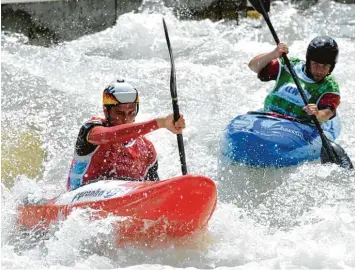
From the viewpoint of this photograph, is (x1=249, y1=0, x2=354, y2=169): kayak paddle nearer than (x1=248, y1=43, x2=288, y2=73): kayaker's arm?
Yes

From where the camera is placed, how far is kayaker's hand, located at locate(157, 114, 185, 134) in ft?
13.0

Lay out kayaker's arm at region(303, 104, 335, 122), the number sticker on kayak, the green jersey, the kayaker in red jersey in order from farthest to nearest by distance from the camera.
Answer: the green jersey, kayaker's arm at region(303, 104, 335, 122), the kayaker in red jersey, the number sticker on kayak

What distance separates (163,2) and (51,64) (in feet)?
10.5

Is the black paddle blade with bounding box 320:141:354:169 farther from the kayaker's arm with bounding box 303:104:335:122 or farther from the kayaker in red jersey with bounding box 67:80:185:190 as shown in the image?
the kayaker in red jersey with bounding box 67:80:185:190

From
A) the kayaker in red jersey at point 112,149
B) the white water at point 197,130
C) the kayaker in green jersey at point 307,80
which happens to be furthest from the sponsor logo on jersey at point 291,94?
the kayaker in red jersey at point 112,149

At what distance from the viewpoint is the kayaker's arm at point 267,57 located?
606cm

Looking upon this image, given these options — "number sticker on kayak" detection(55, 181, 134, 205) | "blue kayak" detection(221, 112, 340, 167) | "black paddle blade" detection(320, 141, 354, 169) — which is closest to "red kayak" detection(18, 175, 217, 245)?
"number sticker on kayak" detection(55, 181, 134, 205)

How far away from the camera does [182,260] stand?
428 cm

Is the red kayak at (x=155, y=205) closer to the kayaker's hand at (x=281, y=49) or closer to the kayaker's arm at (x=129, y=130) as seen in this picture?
the kayaker's arm at (x=129, y=130)

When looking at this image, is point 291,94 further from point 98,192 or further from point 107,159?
point 98,192

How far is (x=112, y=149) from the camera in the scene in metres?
4.68

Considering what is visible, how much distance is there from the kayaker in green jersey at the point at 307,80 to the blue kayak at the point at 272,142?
0.17m

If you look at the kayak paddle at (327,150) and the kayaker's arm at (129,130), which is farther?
the kayak paddle at (327,150)

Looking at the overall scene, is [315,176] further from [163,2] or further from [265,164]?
[163,2]
